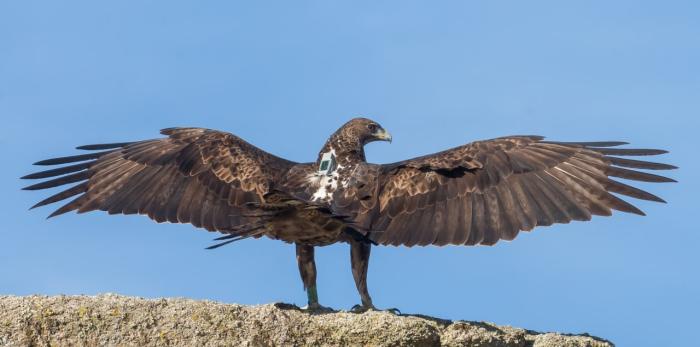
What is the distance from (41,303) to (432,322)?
A: 2.35m

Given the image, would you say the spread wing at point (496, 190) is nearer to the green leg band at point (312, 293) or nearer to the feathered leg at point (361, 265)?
the feathered leg at point (361, 265)

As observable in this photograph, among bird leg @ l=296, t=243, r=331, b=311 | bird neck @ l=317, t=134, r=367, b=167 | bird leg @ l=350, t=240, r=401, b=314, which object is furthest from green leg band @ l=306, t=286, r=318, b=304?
bird neck @ l=317, t=134, r=367, b=167

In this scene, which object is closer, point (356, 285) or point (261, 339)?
point (261, 339)

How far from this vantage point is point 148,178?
1091 cm

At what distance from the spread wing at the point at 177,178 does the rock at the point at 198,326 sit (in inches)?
111

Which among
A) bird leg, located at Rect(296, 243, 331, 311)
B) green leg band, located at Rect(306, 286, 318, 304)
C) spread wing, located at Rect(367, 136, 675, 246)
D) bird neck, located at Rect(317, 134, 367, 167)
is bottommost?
green leg band, located at Rect(306, 286, 318, 304)

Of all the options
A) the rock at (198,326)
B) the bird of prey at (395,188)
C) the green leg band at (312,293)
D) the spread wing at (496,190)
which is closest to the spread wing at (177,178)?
the bird of prey at (395,188)

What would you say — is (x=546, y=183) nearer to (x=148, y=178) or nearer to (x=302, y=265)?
(x=302, y=265)

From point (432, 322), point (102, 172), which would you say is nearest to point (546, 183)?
point (432, 322)

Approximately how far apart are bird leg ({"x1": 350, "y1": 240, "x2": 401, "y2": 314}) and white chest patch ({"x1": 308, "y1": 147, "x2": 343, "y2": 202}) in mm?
466

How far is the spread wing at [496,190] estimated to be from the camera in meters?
9.91

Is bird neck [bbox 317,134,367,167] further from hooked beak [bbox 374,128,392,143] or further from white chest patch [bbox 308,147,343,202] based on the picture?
hooked beak [bbox 374,128,392,143]

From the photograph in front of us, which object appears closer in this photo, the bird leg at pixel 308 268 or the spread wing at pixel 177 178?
the bird leg at pixel 308 268

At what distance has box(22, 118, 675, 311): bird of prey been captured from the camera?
32.3 ft
